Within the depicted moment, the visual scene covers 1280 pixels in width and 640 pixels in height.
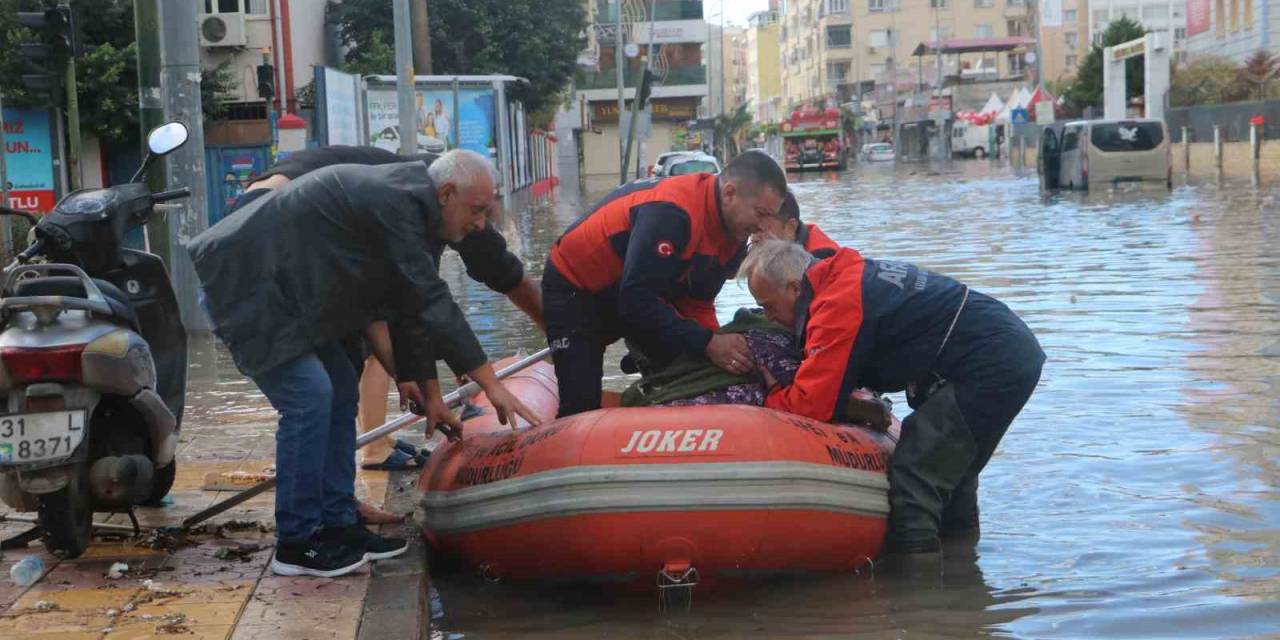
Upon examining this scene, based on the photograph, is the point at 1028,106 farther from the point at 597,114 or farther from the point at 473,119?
the point at 473,119

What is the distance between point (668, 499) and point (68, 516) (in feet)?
5.98

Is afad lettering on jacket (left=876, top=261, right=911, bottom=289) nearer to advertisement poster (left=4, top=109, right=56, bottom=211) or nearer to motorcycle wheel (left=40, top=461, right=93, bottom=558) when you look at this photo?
motorcycle wheel (left=40, top=461, right=93, bottom=558)

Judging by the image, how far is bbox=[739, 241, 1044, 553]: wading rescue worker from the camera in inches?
223

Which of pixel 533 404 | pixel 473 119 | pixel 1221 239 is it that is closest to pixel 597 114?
pixel 473 119

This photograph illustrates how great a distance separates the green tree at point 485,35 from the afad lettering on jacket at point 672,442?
3275 cm

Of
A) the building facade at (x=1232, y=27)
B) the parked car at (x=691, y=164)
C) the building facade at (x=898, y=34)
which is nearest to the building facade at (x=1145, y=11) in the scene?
the building facade at (x=898, y=34)

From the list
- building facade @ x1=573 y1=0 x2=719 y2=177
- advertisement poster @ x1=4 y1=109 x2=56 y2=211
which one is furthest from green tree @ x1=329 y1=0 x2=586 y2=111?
building facade @ x1=573 y1=0 x2=719 y2=177

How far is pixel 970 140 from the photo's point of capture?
87.2 metres

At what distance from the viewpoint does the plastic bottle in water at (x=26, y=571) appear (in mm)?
5066

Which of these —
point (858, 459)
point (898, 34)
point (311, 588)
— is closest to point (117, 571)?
point (311, 588)

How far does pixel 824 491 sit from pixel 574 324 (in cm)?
151

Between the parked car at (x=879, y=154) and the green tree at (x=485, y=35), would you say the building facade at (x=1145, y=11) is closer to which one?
the parked car at (x=879, y=154)

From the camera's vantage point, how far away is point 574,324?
6.47 metres

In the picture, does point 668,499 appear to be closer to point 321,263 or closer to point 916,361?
point 916,361
